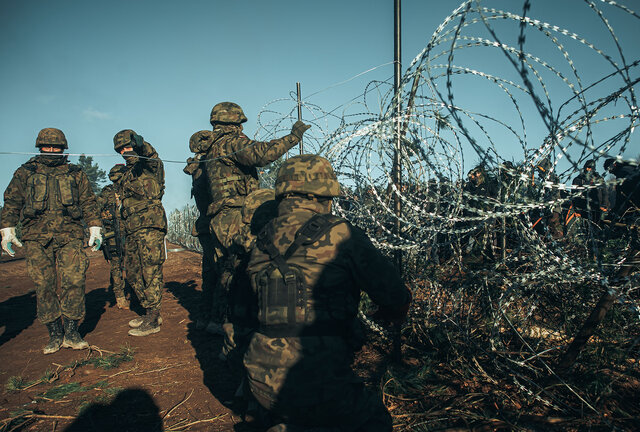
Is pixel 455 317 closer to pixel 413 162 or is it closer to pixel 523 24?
pixel 413 162

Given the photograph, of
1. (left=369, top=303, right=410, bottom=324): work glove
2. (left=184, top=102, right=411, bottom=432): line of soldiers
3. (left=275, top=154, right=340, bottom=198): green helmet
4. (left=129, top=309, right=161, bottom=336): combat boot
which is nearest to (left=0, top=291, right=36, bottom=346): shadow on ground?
(left=129, top=309, right=161, bottom=336): combat boot

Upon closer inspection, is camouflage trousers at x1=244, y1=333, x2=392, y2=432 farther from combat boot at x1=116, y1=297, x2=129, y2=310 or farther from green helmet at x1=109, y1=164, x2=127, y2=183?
green helmet at x1=109, y1=164, x2=127, y2=183

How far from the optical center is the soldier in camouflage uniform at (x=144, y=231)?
4.96 meters

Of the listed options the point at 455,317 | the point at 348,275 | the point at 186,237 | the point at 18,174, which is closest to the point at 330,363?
the point at 348,275

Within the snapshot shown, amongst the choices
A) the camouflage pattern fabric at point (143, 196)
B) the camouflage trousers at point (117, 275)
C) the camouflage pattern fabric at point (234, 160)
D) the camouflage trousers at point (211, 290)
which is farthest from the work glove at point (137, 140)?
the camouflage trousers at point (117, 275)

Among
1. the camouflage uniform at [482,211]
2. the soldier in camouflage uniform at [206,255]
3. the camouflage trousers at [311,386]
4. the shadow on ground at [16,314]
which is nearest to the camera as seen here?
the camouflage trousers at [311,386]

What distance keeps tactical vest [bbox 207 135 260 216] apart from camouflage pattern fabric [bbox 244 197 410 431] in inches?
92.6

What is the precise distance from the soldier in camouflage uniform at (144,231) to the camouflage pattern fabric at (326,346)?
316 cm

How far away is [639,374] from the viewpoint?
2.91m

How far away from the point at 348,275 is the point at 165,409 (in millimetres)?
1946

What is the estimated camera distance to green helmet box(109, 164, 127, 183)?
6.71 m

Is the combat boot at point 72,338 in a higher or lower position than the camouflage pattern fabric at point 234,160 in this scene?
lower

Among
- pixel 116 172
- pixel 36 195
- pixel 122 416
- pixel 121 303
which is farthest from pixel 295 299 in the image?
pixel 116 172

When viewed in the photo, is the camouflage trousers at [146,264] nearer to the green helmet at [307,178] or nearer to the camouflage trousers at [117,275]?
the camouflage trousers at [117,275]
